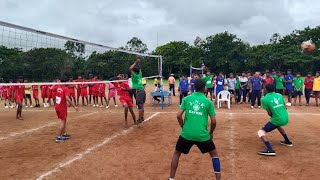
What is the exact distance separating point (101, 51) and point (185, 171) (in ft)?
28.7

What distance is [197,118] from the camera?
4.62m

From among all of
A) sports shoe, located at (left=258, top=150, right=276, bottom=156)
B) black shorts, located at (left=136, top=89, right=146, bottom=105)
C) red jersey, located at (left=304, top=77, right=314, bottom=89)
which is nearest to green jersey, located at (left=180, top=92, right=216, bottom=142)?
sports shoe, located at (left=258, top=150, right=276, bottom=156)

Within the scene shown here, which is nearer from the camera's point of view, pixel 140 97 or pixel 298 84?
pixel 140 97

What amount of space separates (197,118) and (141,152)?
2.50 m

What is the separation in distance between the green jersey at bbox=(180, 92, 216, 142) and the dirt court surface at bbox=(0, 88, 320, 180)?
0.98 metres

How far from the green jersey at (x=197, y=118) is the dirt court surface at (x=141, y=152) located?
978 mm

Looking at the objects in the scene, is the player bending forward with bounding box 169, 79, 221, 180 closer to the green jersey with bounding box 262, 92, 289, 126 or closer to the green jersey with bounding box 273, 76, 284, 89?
the green jersey with bounding box 262, 92, 289, 126

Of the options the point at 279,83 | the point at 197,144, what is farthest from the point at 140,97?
the point at 279,83

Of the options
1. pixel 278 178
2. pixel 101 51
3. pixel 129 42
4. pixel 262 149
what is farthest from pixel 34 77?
pixel 129 42

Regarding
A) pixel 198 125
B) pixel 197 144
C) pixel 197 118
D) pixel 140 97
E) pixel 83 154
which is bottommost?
pixel 83 154

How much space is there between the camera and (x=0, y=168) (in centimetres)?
579

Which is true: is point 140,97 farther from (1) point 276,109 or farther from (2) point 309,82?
(2) point 309,82

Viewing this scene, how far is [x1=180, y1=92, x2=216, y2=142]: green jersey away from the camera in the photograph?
459cm

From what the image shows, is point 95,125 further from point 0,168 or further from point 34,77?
point 0,168
